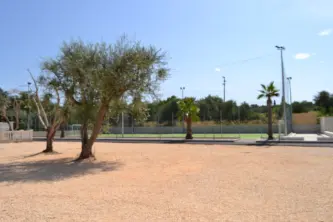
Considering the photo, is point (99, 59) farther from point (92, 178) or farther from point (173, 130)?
point (173, 130)

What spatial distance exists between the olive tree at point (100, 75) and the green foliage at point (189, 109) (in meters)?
20.9

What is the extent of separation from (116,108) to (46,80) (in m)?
4.53

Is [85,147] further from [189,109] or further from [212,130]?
[212,130]

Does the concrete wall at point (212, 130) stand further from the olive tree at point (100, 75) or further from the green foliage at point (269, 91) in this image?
the olive tree at point (100, 75)

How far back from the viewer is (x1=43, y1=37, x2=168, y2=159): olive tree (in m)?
15.0

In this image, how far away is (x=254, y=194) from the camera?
8000 mm

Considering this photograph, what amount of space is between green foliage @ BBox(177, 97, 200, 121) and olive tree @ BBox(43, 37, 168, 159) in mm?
20908

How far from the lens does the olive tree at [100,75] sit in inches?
591

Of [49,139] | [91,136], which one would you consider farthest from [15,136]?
[91,136]

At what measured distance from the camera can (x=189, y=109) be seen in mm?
37719

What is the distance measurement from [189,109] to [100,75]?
931 inches

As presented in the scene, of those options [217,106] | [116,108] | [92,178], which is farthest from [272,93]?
[217,106]

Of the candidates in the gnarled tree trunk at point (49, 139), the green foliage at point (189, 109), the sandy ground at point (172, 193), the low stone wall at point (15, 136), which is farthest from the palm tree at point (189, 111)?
the sandy ground at point (172, 193)

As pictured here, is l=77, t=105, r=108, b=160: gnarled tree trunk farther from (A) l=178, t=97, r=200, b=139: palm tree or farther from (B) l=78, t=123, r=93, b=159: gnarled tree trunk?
(A) l=178, t=97, r=200, b=139: palm tree
